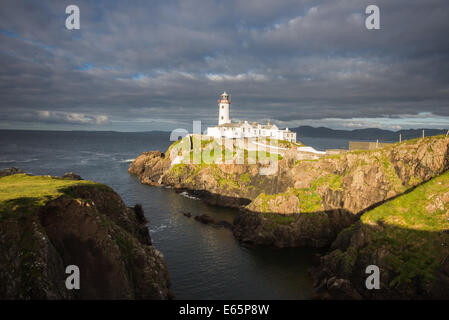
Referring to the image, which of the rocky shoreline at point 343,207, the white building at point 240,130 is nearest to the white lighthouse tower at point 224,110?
the white building at point 240,130

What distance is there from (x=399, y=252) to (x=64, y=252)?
35.3m

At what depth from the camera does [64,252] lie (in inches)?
771

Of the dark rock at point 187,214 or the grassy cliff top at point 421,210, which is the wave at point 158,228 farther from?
the grassy cliff top at point 421,210

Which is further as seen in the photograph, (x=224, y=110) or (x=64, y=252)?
(x=224, y=110)

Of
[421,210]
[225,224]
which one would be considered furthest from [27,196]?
[421,210]

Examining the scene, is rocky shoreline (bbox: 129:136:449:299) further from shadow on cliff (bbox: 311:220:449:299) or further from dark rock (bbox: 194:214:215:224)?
dark rock (bbox: 194:214:215:224)

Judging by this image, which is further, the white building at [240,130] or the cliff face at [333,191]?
the white building at [240,130]

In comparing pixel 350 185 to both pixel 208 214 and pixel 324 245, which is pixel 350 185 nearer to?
pixel 324 245

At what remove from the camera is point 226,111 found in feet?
350

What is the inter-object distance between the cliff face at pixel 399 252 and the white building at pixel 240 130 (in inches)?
2632

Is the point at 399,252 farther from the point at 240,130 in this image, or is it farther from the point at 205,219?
the point at 240,130

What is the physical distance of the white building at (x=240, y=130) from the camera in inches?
3846

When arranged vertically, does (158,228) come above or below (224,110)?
below
